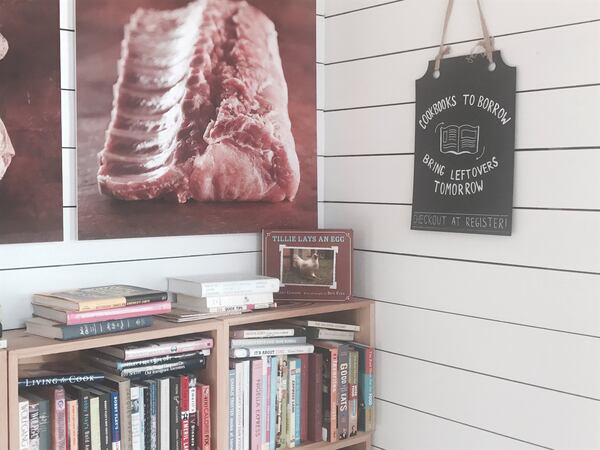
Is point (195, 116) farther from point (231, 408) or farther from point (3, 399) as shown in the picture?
point (3, 399)

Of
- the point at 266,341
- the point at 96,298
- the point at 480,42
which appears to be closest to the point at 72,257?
the point at 96,298

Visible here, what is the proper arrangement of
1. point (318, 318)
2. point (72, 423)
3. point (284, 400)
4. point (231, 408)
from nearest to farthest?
point (72, 423) → point (231, 408) → point (284, 400) → point (318, 318)

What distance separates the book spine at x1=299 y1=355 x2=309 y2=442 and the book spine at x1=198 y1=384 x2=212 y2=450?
33cm

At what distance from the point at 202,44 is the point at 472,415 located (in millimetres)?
1288

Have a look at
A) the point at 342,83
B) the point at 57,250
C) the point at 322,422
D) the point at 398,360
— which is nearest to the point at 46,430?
the point at 57,250

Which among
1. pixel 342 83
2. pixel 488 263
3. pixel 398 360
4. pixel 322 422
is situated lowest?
pixel 322 422

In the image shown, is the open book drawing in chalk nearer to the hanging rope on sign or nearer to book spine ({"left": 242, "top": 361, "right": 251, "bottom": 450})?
the hanging rope on sign

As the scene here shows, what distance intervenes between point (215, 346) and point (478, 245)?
753mm

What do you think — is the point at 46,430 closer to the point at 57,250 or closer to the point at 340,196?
the point at 57,250

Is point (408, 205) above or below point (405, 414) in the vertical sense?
above

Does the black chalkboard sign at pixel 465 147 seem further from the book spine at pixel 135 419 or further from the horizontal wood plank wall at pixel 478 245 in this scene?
the book spine at pixel 135 419

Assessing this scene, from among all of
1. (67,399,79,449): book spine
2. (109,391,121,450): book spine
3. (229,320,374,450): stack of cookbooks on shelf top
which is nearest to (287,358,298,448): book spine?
(229,320,374,450): stack of cookbooks on shelf top

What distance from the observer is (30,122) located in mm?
1913

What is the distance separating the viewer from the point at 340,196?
2527mm
